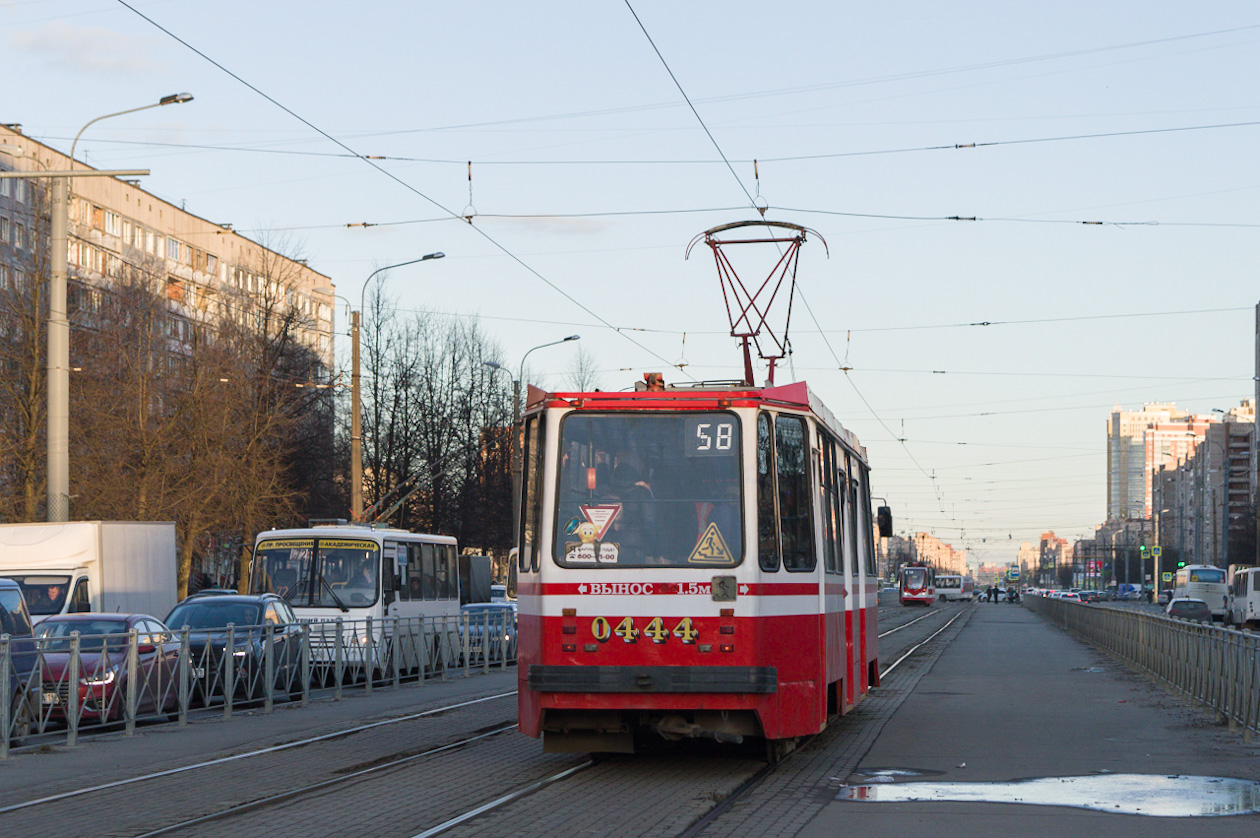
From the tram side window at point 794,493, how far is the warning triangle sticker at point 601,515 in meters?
1.28

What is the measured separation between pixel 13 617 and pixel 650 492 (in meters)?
8.72

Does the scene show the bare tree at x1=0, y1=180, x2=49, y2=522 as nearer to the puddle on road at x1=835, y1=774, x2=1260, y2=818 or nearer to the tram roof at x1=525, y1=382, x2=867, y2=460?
Result: the tram roof at x1=525, y1=382, x2=867, y2=460

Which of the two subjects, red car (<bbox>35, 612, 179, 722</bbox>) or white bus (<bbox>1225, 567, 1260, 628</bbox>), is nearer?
red car (<bbox>35, 612, 179, 722</bbox>)

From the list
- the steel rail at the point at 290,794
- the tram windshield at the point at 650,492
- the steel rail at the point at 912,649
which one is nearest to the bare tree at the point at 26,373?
the steel rail at the point at 912,649

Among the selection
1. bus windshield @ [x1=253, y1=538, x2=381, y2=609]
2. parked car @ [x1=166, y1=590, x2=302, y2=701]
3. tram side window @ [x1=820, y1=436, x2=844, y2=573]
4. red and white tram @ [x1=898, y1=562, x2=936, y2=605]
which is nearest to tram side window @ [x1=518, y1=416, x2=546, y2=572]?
tram side window @ [x1=820, y1=436, x2=844, y2=573]

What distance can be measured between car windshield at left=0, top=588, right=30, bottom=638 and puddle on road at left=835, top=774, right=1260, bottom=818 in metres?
9.50

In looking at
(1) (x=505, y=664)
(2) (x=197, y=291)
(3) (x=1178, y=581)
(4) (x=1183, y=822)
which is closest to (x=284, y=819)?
(4) (x=1183, y=822)

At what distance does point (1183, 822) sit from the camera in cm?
990

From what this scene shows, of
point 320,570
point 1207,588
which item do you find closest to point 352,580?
point 320,570

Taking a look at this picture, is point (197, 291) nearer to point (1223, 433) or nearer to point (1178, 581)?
point (1178, 581)

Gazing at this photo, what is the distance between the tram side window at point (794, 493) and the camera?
12.2 metres

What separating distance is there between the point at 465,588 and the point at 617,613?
111 ft

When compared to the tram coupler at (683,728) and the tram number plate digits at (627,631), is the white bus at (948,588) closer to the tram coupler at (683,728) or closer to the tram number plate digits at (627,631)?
the tram coupler at (683,728)

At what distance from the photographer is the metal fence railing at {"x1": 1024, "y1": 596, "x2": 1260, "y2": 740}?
1574cm
